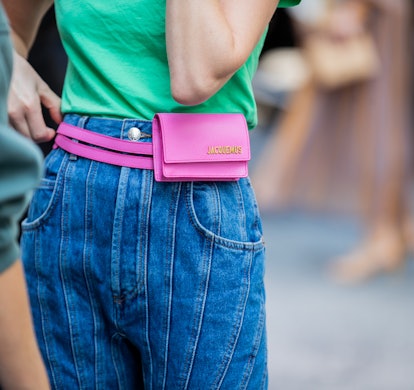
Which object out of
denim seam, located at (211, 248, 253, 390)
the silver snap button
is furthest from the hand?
denim seam, located at (211, 248, 253, 390)

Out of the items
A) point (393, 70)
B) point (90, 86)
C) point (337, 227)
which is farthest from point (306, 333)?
point (90, 86)

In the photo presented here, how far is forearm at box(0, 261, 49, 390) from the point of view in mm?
1014

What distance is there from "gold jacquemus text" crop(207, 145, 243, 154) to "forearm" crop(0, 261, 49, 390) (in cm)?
47

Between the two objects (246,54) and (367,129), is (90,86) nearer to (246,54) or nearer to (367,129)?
(246,54)

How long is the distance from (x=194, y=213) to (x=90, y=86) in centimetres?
27

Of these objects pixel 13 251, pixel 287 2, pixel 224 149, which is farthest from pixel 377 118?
pixel 13 251

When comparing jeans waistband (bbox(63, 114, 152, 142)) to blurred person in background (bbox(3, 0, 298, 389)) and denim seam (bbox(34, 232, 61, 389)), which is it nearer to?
blurred person in background (bbox(3, 0, 298, 389))

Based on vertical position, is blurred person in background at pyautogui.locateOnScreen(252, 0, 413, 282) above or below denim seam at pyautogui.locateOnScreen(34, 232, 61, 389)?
below

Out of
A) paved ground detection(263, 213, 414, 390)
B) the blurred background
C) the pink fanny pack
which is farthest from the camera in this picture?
the blurred background

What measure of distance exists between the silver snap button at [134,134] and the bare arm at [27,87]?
0.53 ft

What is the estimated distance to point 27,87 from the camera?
147 centimetres

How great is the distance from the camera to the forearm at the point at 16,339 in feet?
3.33

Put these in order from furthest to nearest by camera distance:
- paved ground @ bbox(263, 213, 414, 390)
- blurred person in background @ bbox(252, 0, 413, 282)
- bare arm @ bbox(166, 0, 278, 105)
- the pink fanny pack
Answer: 1. blurred person in background @ bbox(252, 0, 413, 282)
2. paved ground @ bbox(263, 213, 414, 390)
3. the pink fanny pack
4. bare arm @ bbox(166, 0, 278, 105)

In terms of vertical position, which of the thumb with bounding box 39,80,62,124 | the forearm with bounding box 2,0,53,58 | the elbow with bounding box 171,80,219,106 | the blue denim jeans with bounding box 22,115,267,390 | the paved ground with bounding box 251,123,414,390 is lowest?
the paved ground with bounding box 251,123,414,390
